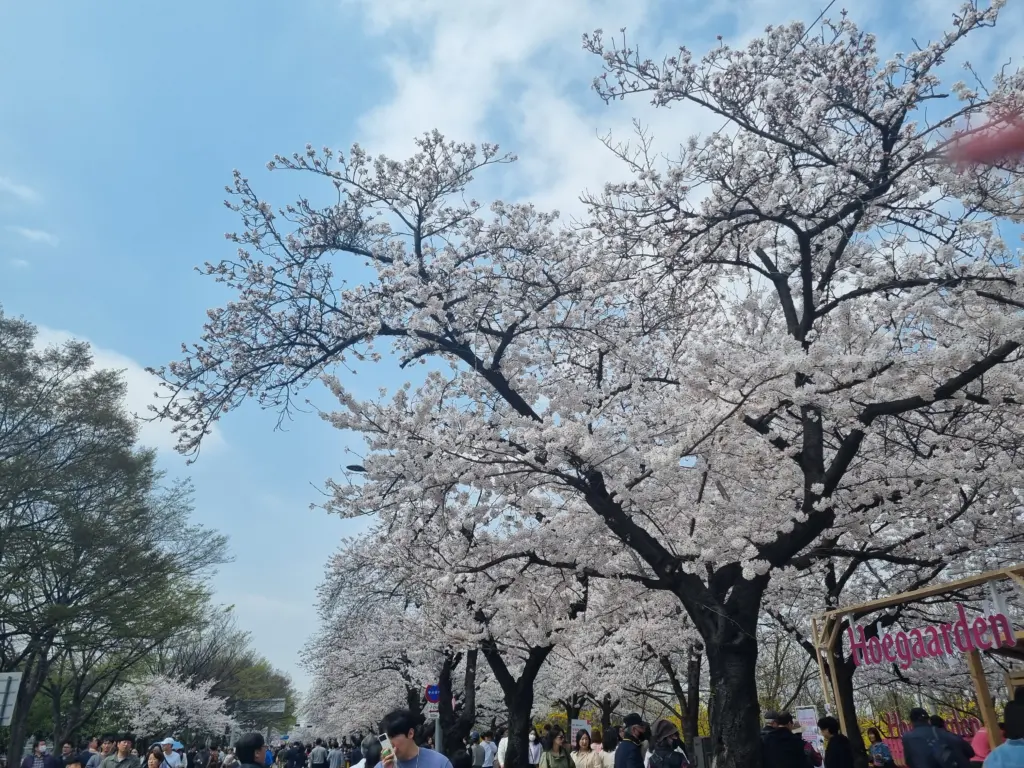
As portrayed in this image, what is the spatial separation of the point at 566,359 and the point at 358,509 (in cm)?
380

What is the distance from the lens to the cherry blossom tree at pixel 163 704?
3756cm

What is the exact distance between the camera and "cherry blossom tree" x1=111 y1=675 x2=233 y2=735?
37562 millimetres

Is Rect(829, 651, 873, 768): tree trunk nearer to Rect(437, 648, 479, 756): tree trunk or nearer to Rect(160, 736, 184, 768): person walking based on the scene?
Rect(437, 648, 479, 756): tree trunk

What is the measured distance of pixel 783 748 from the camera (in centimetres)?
696

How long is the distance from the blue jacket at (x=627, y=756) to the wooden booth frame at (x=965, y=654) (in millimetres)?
2924

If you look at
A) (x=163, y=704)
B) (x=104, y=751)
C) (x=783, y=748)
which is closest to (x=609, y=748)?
(x=783, y=748)

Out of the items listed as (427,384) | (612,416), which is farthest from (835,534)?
(427,384)

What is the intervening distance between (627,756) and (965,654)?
370 centimetres

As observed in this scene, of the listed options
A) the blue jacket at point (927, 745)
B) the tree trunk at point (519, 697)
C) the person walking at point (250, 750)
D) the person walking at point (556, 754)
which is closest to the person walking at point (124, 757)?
the person walking at point (250, 750)

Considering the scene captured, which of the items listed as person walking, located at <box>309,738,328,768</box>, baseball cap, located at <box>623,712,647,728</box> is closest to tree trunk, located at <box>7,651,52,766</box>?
person walking, located at <box>309,738,328,768</box>

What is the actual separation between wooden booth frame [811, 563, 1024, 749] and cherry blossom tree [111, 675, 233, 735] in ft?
119

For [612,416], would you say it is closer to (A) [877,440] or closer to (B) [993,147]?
(A) [877,440]

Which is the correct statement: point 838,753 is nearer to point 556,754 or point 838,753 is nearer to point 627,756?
point 627,756

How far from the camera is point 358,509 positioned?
864 cm
